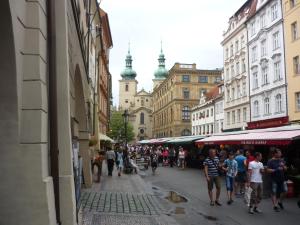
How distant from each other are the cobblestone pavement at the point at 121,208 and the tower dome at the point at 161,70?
125m

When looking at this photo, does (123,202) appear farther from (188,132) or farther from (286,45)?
(188,132)

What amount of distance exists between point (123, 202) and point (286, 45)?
27581mm

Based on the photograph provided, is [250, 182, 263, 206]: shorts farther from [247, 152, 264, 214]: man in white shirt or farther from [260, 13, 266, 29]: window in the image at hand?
[260, 13, 266, 29]: window

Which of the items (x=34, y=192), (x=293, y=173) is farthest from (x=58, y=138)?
(x=293, y=173)

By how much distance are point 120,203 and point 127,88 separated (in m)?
133

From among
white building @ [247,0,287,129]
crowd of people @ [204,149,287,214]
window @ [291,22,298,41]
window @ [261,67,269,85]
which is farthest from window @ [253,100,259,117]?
crowd of people @ [204,149,287,214]

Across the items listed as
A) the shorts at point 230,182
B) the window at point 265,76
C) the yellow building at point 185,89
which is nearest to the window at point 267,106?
the window at point 265,76

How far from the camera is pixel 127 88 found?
146 meters

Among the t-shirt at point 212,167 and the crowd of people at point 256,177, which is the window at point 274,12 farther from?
the t-shirt at point 212,167

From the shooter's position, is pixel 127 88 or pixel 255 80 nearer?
pixel 255 80

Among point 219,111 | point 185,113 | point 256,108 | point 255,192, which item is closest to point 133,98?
point 185,113

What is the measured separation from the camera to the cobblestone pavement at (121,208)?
1017 centimetres

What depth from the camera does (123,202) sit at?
13164 mm

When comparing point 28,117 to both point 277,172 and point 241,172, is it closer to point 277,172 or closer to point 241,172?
point 277,172
